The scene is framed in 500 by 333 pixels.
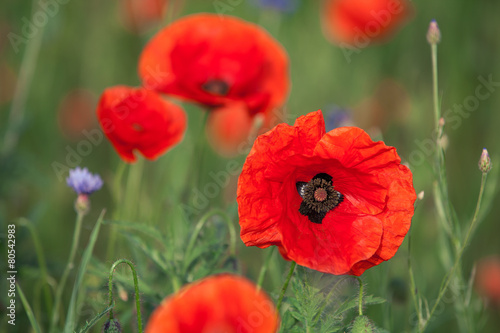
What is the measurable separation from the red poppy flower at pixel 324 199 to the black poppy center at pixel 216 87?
2.72ft

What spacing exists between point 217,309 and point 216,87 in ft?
4.46

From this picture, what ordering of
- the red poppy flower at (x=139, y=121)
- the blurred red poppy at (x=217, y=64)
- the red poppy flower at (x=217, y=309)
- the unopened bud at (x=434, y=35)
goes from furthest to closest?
the blurred red poppy at (x=217, y=64)
the unopened bud at (x=434, y=35)
the red poppy flower at (x=139, y=121)
the red poppy flower at (x=217, y=309)

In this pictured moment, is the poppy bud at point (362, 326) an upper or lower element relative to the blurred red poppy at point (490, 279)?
upper

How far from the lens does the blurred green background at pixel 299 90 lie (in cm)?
299

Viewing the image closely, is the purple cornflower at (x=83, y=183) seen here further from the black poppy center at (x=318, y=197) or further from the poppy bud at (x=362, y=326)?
the poppy bud at (x=362, y=326)

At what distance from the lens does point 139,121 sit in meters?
1.65

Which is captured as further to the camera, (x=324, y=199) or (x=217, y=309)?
(x=324, y=199)

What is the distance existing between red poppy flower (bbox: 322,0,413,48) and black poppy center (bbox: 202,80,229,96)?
2025mm

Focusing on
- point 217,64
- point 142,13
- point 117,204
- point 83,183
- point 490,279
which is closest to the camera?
point 83,183

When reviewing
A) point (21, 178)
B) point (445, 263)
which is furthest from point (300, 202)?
point (21, 178)

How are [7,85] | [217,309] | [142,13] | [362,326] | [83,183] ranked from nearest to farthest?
1. [217,309]
2. [362,326]
3. [83,183]
4. [7,85]
5. [142,13]

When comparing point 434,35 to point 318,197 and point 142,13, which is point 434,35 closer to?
point 318,197

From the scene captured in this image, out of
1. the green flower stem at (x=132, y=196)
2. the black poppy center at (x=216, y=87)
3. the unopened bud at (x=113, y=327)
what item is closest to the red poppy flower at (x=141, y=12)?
the green flower stem at (x=132, y=196)

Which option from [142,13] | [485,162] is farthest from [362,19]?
[485,162]
